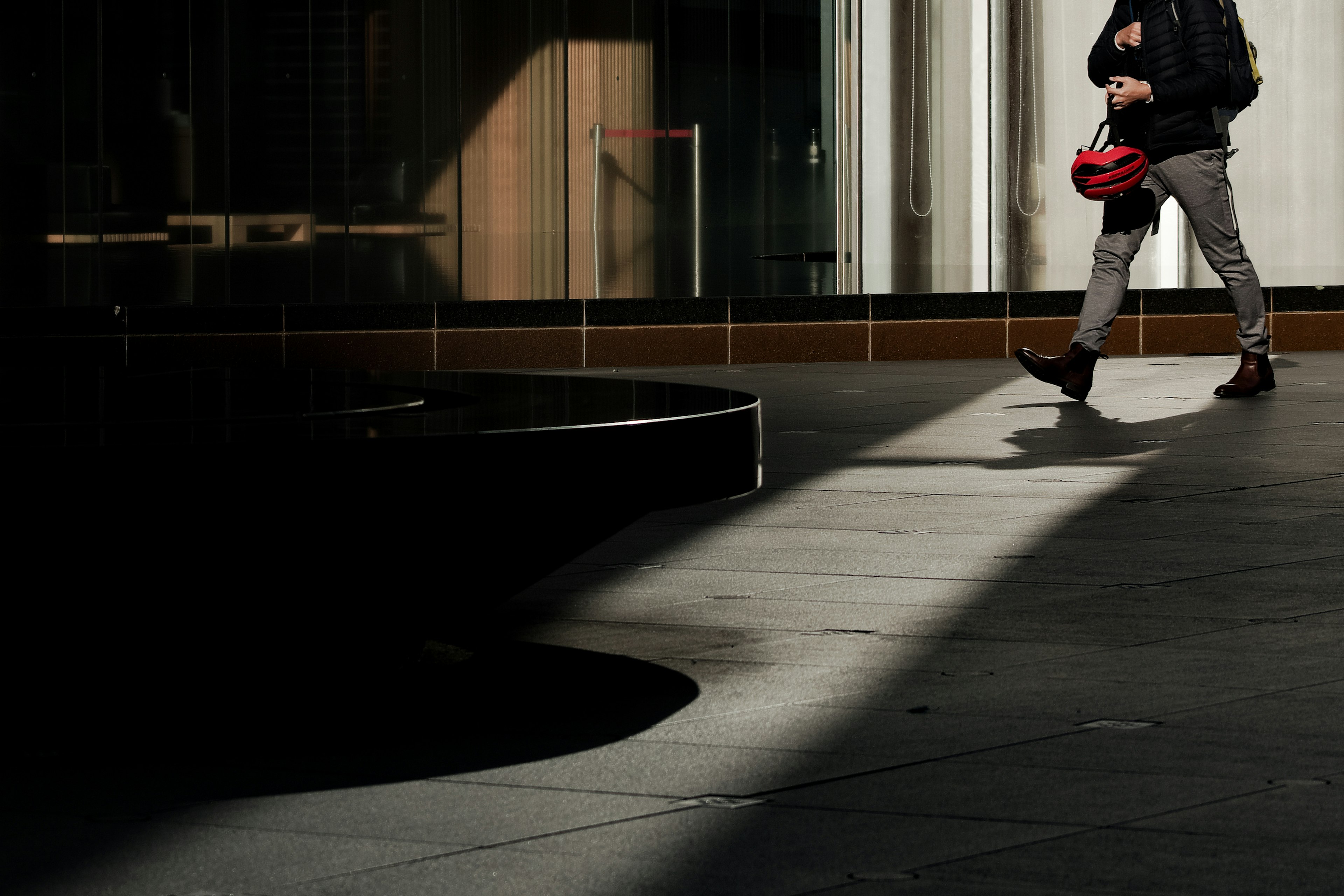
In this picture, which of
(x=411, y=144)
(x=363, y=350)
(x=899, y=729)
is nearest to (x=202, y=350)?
(x=363, y=350)

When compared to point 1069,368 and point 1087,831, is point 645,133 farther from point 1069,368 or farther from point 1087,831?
point 1087,831

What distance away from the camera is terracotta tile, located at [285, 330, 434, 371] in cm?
1235

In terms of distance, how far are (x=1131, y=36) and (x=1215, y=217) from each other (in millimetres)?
966

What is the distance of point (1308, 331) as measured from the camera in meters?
13.5

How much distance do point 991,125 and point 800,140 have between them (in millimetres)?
1545

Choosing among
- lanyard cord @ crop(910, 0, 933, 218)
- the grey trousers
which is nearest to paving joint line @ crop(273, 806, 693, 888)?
the grey trousers

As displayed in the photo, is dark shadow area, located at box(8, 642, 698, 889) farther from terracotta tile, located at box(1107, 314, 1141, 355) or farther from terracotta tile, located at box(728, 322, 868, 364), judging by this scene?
terracotta tile, located at box(1107, 314, 1141, 355)

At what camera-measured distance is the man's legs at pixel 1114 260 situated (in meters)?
9.67

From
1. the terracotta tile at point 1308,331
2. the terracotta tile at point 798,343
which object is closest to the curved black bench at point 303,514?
the terracotta tile at point 798,343

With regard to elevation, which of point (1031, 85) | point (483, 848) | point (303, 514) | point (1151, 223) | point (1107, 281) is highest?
point (1031, 85)

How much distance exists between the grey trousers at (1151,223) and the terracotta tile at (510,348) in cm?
394

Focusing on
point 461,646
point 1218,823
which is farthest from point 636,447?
point 1218,823

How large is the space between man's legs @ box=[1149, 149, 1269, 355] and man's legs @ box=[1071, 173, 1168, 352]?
0.51 feet

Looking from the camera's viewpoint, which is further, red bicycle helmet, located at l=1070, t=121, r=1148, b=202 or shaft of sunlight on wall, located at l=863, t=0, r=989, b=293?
shaft of sunlight on wall, located at l=863, t=0, r=989, b=293
